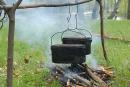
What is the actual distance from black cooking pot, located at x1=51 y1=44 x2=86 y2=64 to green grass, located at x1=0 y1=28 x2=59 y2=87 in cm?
48

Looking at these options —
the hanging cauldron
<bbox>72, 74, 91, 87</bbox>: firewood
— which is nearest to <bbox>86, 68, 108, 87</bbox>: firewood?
<bbox>72, 74, 91, 87</bbox>: firewood

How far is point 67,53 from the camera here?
773cm

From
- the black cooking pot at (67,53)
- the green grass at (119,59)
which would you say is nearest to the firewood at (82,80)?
the black cooking pot at (67,53)

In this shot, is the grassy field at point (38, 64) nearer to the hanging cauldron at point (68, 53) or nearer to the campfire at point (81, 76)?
the campfire at point (81, 76)

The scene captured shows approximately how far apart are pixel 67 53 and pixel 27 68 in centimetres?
180

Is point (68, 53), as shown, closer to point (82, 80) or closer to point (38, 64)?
point (82, 80)

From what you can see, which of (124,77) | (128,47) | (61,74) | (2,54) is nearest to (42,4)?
(61,74)

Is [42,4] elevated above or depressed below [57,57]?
above

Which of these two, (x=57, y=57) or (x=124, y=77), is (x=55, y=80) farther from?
(x=124, y=77)

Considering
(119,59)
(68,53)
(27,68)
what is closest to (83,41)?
(68,53)

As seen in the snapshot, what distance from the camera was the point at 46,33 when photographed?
16.3m

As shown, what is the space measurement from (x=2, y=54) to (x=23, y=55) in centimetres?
61

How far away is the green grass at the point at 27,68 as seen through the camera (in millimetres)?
7945

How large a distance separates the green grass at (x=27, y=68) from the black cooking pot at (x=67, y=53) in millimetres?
479
